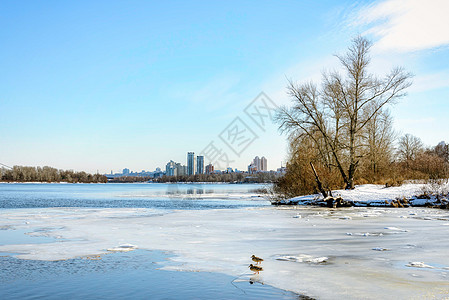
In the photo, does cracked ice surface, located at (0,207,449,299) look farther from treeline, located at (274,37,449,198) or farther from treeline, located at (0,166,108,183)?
treeline, located at (0,166,108,183)

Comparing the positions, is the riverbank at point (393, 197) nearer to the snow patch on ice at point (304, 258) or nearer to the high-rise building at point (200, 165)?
the snow patch on ice at point (304, 258)

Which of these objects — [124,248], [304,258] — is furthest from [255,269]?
[124,248]

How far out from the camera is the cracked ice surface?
6023mm

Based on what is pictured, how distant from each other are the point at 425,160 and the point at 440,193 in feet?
38.1

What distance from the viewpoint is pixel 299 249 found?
356 inches

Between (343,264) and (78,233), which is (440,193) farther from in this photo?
(78,233)

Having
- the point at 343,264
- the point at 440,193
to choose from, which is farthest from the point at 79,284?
the point at 440,193

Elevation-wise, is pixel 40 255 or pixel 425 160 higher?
pixel 425 160

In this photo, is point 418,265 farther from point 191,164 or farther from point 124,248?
point 191,164

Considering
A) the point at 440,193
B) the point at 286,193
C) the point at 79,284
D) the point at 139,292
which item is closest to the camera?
the point at 139,292

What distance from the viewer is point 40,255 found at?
27.6ft

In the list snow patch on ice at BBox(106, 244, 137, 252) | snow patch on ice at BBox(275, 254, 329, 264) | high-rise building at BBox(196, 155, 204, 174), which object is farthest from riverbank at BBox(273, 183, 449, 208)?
high-rise building at BBox(196, 155, 204, 174)

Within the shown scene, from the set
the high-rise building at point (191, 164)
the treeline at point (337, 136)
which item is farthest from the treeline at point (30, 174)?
the treeline at point (337, 136)

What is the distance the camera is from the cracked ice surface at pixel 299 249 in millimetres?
6023
